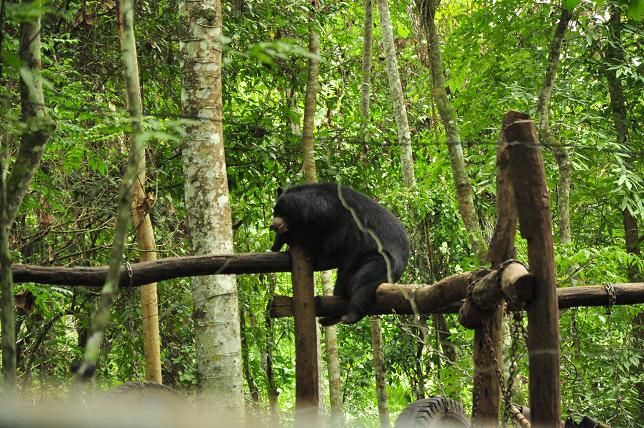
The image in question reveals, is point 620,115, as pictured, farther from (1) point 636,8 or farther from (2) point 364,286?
(1) point 636,8

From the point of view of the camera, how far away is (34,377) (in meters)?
6.38

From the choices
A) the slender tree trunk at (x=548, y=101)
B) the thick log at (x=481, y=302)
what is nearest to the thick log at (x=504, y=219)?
the thick log at (x=481, y=302)

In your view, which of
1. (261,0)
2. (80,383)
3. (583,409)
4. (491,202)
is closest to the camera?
(80,383)

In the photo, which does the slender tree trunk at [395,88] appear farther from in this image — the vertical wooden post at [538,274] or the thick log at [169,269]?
the vertical wooden post at [538,274]

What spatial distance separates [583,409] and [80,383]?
6019 mm

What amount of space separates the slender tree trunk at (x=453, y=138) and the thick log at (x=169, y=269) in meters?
2.36

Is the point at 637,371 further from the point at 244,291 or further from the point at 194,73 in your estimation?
the point at 194,73

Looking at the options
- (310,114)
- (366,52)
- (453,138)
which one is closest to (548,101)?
(453,138)

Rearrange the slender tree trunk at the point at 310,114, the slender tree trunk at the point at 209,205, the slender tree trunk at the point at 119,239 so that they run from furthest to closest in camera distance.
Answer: the slender tree trunk at the point at 310,114 < the slender tree trunk at the point at 209,205 < the slender tree trunk at the point at 119,239

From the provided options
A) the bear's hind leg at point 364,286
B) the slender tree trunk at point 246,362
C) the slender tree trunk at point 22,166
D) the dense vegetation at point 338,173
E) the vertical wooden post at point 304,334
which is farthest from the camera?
the slender tree trunk at point 246,362

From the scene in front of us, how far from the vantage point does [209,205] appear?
4676mm

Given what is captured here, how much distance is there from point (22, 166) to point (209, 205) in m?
2.15

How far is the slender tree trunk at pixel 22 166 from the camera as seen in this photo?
5.46 ft

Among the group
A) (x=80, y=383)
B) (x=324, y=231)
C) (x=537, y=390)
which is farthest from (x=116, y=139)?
(x=80, y=383)
